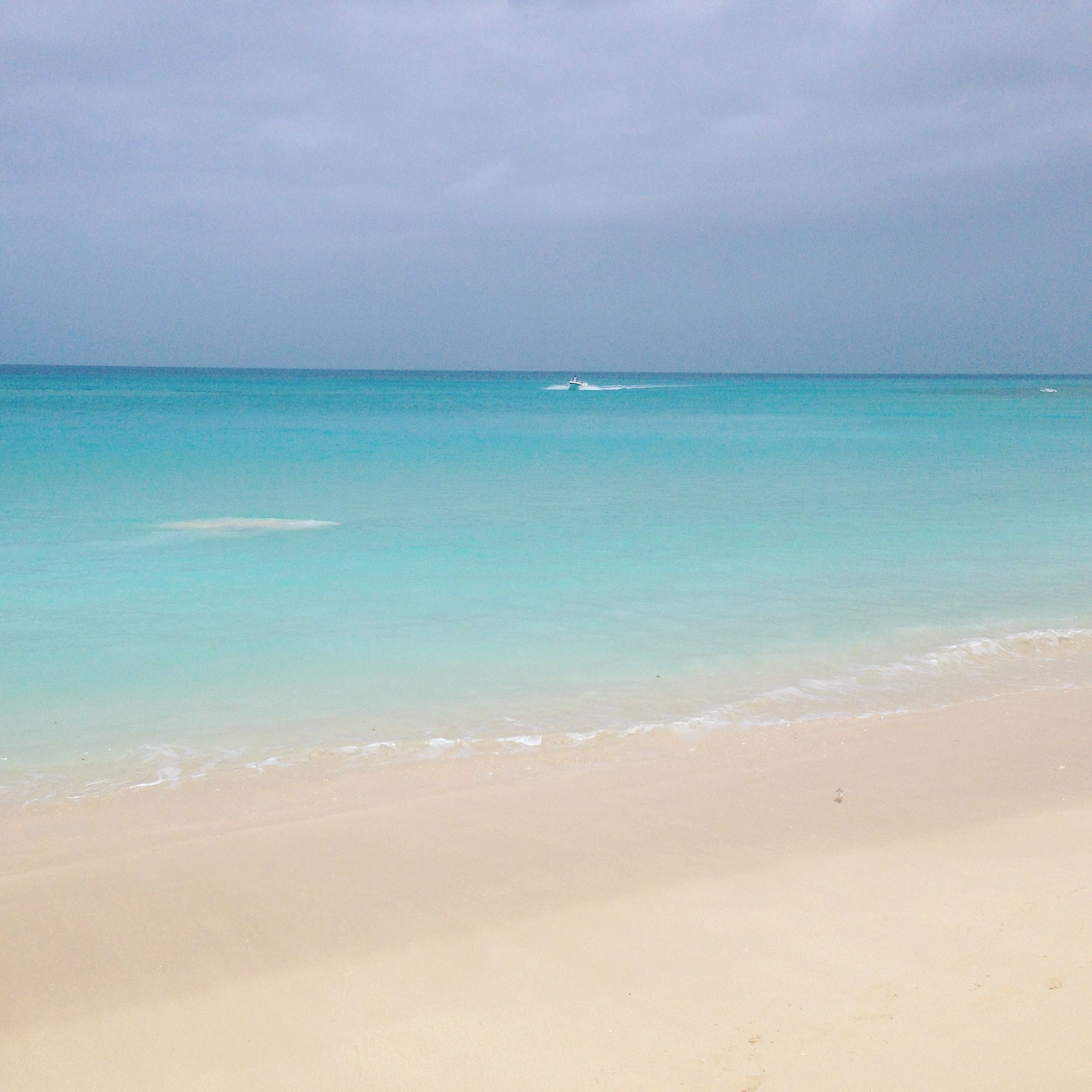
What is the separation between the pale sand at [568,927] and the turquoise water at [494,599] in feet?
2.84

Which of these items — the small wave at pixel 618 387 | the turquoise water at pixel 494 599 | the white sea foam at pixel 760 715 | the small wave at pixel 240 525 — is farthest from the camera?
the small wave at pixel 618 387

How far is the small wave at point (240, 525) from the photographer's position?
47.9 ft

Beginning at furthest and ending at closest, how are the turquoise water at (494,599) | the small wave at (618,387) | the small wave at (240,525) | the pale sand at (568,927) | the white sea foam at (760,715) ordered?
the small wave at (618,387) < the small wave at (240,525) < the turquoise water at (494,599) < the white sea foam at (760,715) < the pale sand at (568,927)

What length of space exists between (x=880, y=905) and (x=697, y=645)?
4283 mm

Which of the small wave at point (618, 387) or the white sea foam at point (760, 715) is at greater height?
the small wave at point (618, 387)

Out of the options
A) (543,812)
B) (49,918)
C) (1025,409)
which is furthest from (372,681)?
(1025,409)

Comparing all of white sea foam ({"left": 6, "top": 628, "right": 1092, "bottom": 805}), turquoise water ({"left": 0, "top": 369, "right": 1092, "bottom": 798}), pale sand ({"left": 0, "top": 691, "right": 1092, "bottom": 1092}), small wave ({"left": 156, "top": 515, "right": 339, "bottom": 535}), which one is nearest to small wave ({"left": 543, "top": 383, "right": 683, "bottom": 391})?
turquoise water ({"left": 0, "top": 369, "right": 1092, "bottom": 798})

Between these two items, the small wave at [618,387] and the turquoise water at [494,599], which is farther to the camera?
the small wave at [618,387]

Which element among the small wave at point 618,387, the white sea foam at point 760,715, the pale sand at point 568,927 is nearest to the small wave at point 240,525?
the white sea foam at point 760,715

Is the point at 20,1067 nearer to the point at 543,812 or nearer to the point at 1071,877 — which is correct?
the point at 543,812

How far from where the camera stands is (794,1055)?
331 cm

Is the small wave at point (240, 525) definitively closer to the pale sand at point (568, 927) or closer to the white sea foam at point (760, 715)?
the white sea foam at point (760, 715)

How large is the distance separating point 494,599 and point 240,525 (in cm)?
660

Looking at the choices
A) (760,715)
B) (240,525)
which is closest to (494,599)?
(760,715)
